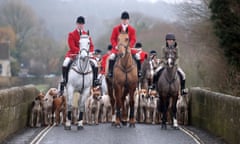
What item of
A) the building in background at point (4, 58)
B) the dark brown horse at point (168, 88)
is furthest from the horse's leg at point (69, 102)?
the building in background at point (4, 58)

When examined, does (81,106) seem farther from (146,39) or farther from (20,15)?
(20,15)

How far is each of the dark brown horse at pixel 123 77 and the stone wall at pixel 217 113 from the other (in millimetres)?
2189

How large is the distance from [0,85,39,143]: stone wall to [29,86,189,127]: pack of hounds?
12.8 inches

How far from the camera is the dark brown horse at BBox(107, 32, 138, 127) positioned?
16352 mm

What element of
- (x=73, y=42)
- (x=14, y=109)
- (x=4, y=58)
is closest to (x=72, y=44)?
(x=73, y=42)

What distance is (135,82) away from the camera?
16.8m

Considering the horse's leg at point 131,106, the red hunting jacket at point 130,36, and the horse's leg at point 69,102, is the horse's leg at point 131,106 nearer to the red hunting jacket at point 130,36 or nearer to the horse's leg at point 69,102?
the red hunting jacket at point 130,36

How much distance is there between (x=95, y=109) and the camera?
57.8 ft

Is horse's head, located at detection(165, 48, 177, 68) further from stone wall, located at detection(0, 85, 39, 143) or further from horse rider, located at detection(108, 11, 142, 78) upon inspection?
stone wall, located at detection(0, 85, 39, 143)

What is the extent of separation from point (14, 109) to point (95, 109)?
133 inches

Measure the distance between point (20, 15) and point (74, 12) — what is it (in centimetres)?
5856

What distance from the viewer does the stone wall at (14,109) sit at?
13.5 metres

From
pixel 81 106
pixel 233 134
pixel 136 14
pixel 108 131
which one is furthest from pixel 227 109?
pixel 136 14

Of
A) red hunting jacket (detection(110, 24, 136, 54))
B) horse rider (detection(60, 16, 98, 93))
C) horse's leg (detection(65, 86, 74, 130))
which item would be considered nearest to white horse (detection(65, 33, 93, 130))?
horse's leg (detection(65, 86, 74, 130))
